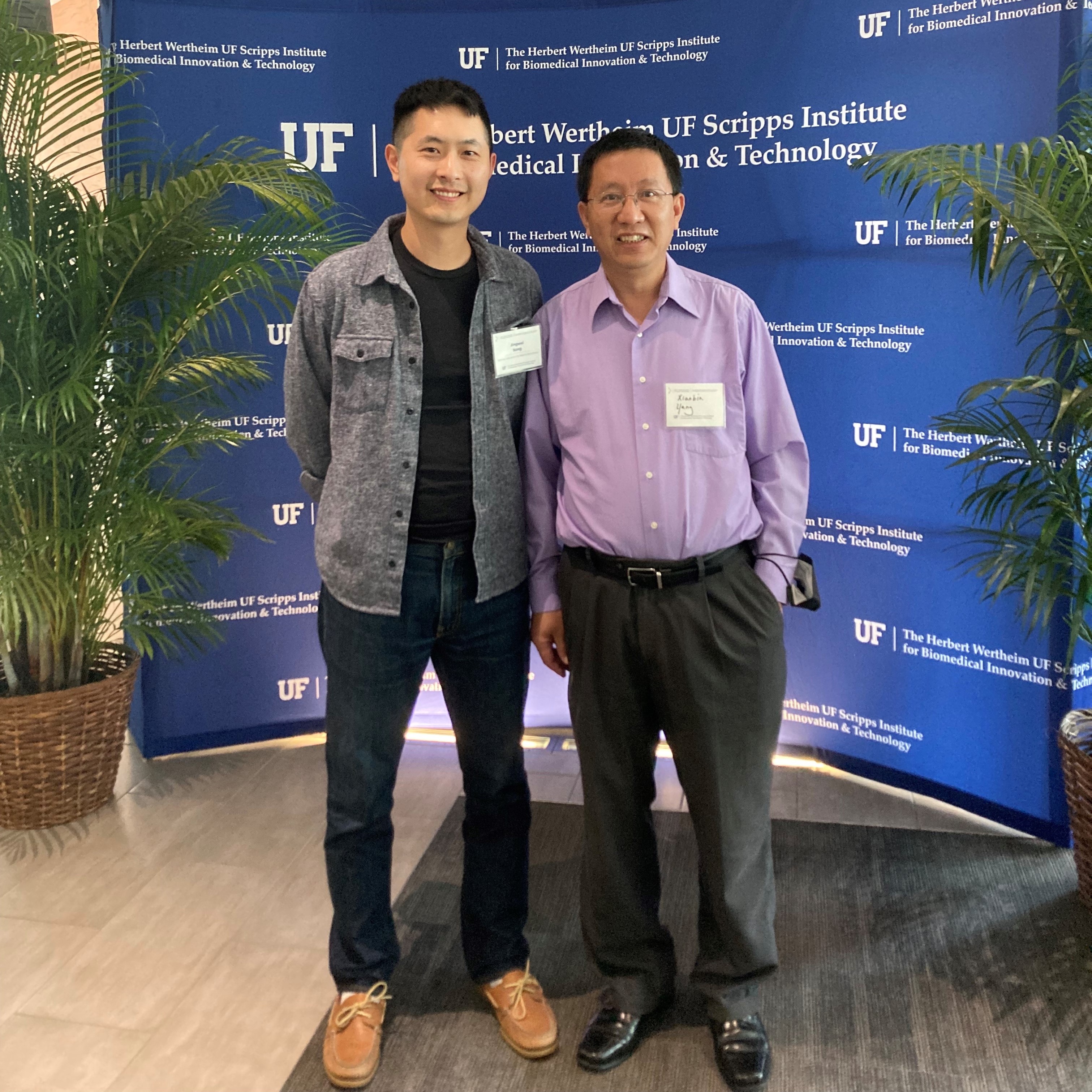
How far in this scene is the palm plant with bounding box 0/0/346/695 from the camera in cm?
277

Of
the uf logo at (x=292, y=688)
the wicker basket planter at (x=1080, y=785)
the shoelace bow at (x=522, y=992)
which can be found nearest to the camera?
the shoelace bow at (x=522, y=992)

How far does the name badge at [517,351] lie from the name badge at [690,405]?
27cm

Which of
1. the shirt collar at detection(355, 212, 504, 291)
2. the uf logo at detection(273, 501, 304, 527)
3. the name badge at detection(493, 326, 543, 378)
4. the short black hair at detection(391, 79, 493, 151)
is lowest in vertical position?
the uf logo at detection(273, 501, 304, 527)

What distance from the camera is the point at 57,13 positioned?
14.7 feet

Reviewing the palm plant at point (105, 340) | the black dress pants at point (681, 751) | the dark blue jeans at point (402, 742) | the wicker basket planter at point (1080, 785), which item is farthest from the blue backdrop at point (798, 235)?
the dark blue jeans at point (402, 742)

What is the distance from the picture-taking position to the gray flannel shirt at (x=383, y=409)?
1946 millimetres

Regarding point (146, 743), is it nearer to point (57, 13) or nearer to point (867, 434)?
point (867, 434)

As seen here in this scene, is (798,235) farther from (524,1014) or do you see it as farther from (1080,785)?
(524,1014)

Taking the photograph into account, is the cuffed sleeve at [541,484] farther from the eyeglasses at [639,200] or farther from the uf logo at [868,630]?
the uf logo at [868,630]

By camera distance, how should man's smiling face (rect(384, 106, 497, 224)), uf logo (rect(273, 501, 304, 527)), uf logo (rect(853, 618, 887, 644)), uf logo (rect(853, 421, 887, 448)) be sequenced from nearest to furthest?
1. man's smiling face (rect(384, 106, 497, 224))
2. uf logo (rect(853, 421, 887, 448))
3. uf logo (rect(853, 618, 887, 644))
4. uf logo (rect(273, 501, 304, 527))

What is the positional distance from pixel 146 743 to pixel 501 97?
7.90ft

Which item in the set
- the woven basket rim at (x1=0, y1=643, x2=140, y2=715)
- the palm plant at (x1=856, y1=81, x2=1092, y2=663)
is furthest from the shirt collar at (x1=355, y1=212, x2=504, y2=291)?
the woven basket rim at (x1=0, y1=643, x2=140, y2=715)

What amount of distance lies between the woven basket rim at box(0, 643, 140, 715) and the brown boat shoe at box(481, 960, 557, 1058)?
1549 millimetres

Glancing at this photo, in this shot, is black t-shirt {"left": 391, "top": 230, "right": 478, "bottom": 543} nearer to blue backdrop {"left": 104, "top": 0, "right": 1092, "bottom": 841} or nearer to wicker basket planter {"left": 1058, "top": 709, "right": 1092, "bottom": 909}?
blue backdrop {"left": 104, "top": 0, "right": 1092, "bottom": 841}
